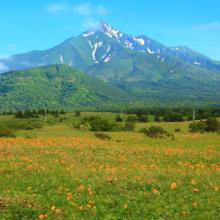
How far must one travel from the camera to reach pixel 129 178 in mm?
20328

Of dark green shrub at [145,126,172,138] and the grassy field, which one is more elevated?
the grassy field

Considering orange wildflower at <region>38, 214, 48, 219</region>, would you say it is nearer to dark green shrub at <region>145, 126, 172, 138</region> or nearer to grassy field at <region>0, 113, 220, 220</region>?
grassy field at <region>0, 113, 220, 220</region>

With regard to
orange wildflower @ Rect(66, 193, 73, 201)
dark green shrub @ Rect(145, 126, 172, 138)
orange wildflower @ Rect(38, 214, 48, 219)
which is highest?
orange wildflower @ Rect(66, 193, 73, 201)

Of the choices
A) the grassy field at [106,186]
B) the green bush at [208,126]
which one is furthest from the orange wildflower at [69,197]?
the green bush at [208,126]

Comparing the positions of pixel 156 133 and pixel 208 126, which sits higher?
pixel 208 126

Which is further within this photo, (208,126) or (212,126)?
(208,126)

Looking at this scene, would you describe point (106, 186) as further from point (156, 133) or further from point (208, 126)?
point (208, 126)

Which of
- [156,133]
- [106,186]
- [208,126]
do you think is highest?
[106,186]

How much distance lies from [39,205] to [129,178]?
607 centimetres

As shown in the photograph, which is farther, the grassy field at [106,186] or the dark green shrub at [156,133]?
the dark green shrub at [156,133]

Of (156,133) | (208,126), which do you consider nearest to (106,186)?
(156,133)

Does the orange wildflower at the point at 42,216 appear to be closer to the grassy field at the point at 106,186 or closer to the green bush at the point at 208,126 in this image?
the grassy field at the point at 106,186

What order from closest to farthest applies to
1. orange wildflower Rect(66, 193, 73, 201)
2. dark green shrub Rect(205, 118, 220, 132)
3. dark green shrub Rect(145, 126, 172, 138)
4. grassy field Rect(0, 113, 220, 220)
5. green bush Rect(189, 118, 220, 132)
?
grassy field Rect(0, 113, 220, 220) → orange wildflower Rect(66, 193, 73, 201) → dark green shrub Rect(145, 126, 172, 138) → dark green shrub Rect(205, 118, 220, 132) → green bush Rect(189, 118, 220, 132)

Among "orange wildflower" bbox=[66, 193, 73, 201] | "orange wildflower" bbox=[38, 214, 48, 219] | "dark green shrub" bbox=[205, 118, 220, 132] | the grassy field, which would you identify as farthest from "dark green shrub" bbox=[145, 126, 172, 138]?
"orange wildflower" bbox=[38, 214, 48, 219]
